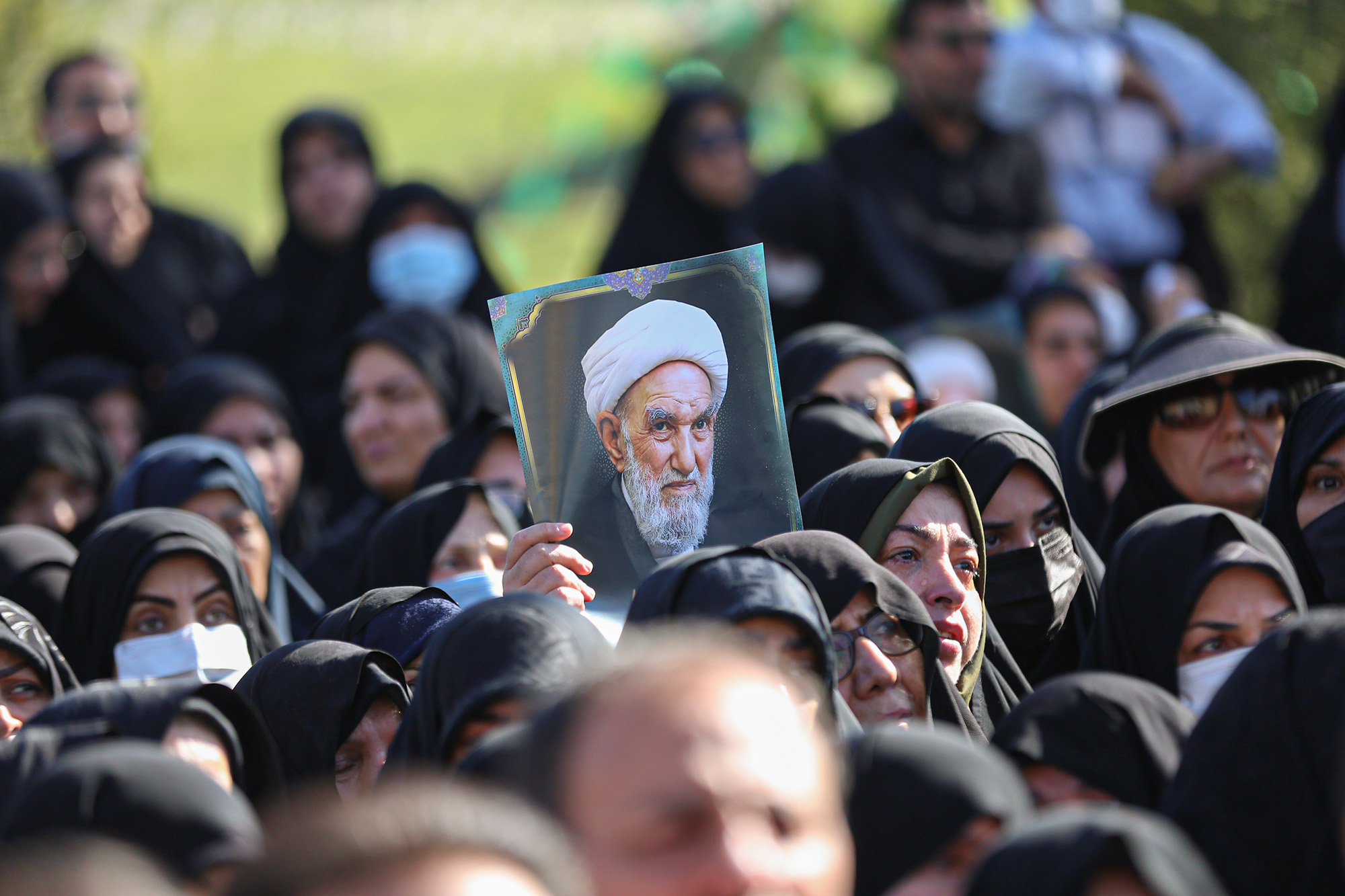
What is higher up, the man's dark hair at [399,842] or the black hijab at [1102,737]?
the man's dark hair at [399,842]

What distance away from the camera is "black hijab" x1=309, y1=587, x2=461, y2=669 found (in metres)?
3.50

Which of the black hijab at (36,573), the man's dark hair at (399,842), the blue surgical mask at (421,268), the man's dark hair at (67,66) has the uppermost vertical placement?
the man's dark hair at (67,66)

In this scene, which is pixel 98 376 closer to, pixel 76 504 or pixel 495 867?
pixel 76 504

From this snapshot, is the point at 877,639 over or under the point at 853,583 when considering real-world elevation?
under

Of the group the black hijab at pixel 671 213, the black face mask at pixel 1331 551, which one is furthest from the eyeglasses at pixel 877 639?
the black hijab at pixel 671 213

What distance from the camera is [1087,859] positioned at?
6.87ft

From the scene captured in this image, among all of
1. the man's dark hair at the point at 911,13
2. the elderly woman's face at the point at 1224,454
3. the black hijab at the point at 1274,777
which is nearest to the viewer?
the black hijab at the point at 1274,777

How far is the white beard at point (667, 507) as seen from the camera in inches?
131

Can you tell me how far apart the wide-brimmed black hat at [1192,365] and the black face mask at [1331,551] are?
75cm

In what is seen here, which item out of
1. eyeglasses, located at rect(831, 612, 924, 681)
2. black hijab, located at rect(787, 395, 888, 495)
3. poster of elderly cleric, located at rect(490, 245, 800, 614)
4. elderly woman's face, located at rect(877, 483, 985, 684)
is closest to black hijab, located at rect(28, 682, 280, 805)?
poster of elderly cleric, located at rect(490, 245, 800, 614)

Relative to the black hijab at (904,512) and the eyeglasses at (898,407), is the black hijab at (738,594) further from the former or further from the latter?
the eyeglasses at (898,407)

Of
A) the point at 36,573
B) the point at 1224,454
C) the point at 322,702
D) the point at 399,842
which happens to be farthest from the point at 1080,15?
the point at 399,842

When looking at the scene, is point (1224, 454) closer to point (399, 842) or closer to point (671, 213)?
point (399, 842)

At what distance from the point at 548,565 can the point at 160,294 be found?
16.4 feet
